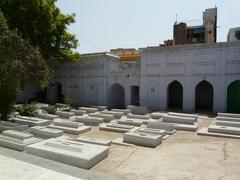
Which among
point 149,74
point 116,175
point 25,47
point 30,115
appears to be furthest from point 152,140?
point 149,74

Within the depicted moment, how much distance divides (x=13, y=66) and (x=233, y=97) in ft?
54.1

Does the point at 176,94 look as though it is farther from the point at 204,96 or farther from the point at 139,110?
the point at 139,110

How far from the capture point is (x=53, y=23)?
2264 cm

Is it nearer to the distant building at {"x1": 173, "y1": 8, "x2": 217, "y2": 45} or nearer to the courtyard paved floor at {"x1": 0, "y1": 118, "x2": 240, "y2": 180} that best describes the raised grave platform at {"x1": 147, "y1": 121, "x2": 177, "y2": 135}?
the courtyard paved floor at {"x1": 0, "y1": 118, "x2": 240, "y2": 180}

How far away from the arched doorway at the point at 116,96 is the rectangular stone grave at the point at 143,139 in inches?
565

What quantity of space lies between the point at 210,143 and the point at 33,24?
17704 millimetres

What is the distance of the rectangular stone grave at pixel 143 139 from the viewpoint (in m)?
9.84

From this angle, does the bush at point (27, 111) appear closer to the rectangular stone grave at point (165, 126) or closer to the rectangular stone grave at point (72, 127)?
the rectangular stone grave at point (72, 127)

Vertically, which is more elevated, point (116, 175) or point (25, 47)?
point (25, 47)

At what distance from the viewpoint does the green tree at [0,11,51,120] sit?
11.1 m

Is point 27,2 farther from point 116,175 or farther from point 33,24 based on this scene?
point 116,175

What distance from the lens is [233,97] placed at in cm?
1969

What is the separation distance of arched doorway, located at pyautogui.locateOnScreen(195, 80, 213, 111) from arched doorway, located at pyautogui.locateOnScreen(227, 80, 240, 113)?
12.9 feet

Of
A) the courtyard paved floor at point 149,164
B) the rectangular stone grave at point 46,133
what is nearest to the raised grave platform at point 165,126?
the courtyard paved floor at point 149,164
